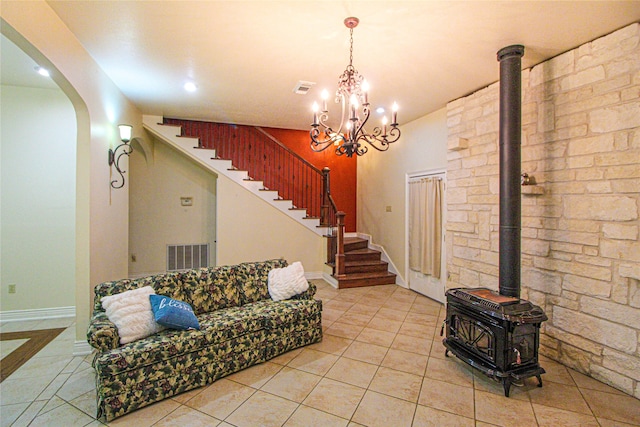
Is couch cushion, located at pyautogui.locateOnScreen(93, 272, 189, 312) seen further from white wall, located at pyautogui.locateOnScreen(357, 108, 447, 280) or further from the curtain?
white wall, located at pyautogui.locateOnScreen(357, 108, 447, 280)

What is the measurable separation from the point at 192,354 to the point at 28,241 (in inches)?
125

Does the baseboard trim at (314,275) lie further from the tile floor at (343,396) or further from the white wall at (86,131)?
the white wall at (86,131)

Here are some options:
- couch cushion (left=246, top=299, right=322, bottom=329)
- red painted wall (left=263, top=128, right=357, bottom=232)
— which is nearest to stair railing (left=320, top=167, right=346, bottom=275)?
red painted wall (left=263, top=128, right=357, bottom=232)

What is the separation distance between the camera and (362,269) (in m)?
5.98

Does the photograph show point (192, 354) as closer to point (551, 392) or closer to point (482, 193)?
point (551, 392)

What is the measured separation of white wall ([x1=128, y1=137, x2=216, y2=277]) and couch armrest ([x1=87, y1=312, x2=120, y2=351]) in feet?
12.8

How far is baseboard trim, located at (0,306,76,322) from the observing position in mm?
3891

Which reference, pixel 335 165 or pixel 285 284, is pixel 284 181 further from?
pixel 285 284

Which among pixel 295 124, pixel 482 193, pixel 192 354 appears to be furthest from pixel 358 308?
pixel 295 124

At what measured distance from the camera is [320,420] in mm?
2166

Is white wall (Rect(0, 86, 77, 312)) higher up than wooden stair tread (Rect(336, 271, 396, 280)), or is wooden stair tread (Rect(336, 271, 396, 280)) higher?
white wall (Rect(0, 86, 77, 312))

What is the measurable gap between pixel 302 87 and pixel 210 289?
2.70 m

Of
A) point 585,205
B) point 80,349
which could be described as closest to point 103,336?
point 80,349

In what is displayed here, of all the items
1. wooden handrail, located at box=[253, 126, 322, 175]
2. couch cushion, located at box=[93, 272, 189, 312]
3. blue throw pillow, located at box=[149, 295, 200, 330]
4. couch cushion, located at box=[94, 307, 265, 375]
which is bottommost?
couch cushion, located at box=[94, 307, 265, 375]
